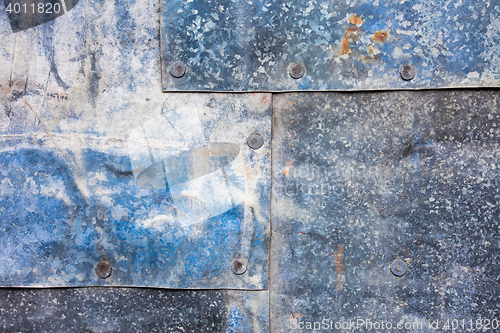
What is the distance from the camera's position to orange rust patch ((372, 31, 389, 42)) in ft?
3.85

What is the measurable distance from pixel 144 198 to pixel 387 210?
41.3 inches

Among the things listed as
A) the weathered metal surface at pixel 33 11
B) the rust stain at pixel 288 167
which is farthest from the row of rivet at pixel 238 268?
the weathered metal surface at pixel 33 11

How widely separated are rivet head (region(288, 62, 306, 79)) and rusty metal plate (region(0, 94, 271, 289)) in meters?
0.14

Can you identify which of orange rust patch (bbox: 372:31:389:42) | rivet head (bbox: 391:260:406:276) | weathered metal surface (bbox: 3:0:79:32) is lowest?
rivet head (bbox: 391:260:406:276)

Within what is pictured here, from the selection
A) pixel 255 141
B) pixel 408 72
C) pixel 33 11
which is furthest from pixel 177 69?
pixel 408 72

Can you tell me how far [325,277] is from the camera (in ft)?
4.08

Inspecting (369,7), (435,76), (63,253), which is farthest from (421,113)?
(63,253)

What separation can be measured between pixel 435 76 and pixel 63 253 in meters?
1.76

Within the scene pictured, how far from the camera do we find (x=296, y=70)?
46.8 inches

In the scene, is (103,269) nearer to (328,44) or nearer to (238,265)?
(238,265)

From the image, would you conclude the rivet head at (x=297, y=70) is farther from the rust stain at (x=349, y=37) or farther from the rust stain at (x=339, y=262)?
the rust stain at (x=339, y=262)

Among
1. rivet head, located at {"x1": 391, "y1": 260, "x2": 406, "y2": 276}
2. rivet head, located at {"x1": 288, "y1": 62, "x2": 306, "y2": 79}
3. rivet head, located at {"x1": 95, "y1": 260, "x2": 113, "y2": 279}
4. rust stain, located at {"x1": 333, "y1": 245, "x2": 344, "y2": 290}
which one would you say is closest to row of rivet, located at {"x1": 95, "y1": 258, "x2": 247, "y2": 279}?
rivet head, located at {"x1": 95, "y1": 260, "x2": 113, "y2": 279}

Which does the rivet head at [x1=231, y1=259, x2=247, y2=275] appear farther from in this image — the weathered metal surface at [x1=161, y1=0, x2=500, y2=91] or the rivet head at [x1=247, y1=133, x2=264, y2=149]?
the weathered metal surface at [x1=161, y1=0, x2=500, y2=91]

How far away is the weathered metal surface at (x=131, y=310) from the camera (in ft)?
4.08
